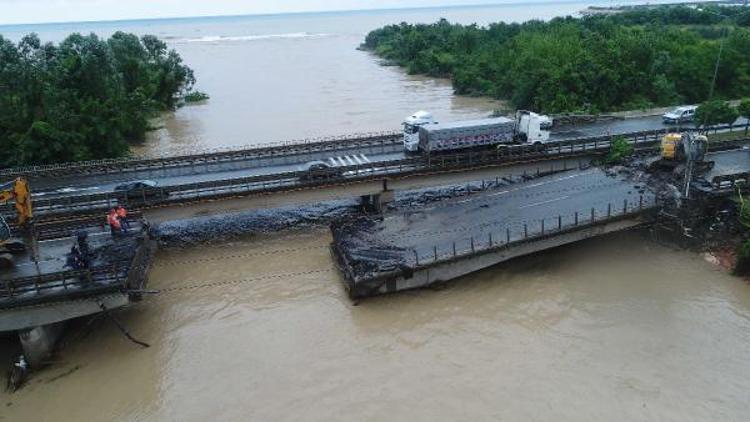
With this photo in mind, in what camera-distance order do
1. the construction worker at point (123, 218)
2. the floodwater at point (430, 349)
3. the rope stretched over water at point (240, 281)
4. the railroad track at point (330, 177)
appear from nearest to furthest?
the floodwater at point (430, 349), the construction worker at point (123, 218), the rope stretched over water at point (240, 281), the railroad track at point (330, 177)

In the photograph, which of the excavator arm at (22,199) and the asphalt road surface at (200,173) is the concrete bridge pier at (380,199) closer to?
the asphalt road surface at (200,173)

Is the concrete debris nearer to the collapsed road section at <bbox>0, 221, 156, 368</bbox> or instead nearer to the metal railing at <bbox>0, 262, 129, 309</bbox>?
the collapsed road section at <bbox>0, 221, 156, 368</bbox>

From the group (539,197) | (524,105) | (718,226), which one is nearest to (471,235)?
(539,197)

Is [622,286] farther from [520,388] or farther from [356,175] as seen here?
[356,175]

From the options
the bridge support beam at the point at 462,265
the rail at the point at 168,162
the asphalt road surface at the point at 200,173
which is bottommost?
the bridge support beam at the point at 462,265

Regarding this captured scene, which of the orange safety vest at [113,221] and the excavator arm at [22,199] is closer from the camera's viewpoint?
the excavator arm at [22,199]

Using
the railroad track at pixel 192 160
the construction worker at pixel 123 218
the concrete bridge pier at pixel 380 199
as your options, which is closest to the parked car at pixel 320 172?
the concrete bridge pier at pixel 380 199

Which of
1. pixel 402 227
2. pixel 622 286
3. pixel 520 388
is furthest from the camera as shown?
pixel 402 227

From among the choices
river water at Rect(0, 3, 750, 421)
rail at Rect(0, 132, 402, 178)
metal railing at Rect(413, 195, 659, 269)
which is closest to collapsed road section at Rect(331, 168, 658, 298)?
metal railing at Rect(413, 195, 659, 269)

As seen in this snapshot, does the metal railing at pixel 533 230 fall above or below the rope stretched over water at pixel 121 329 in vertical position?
above
